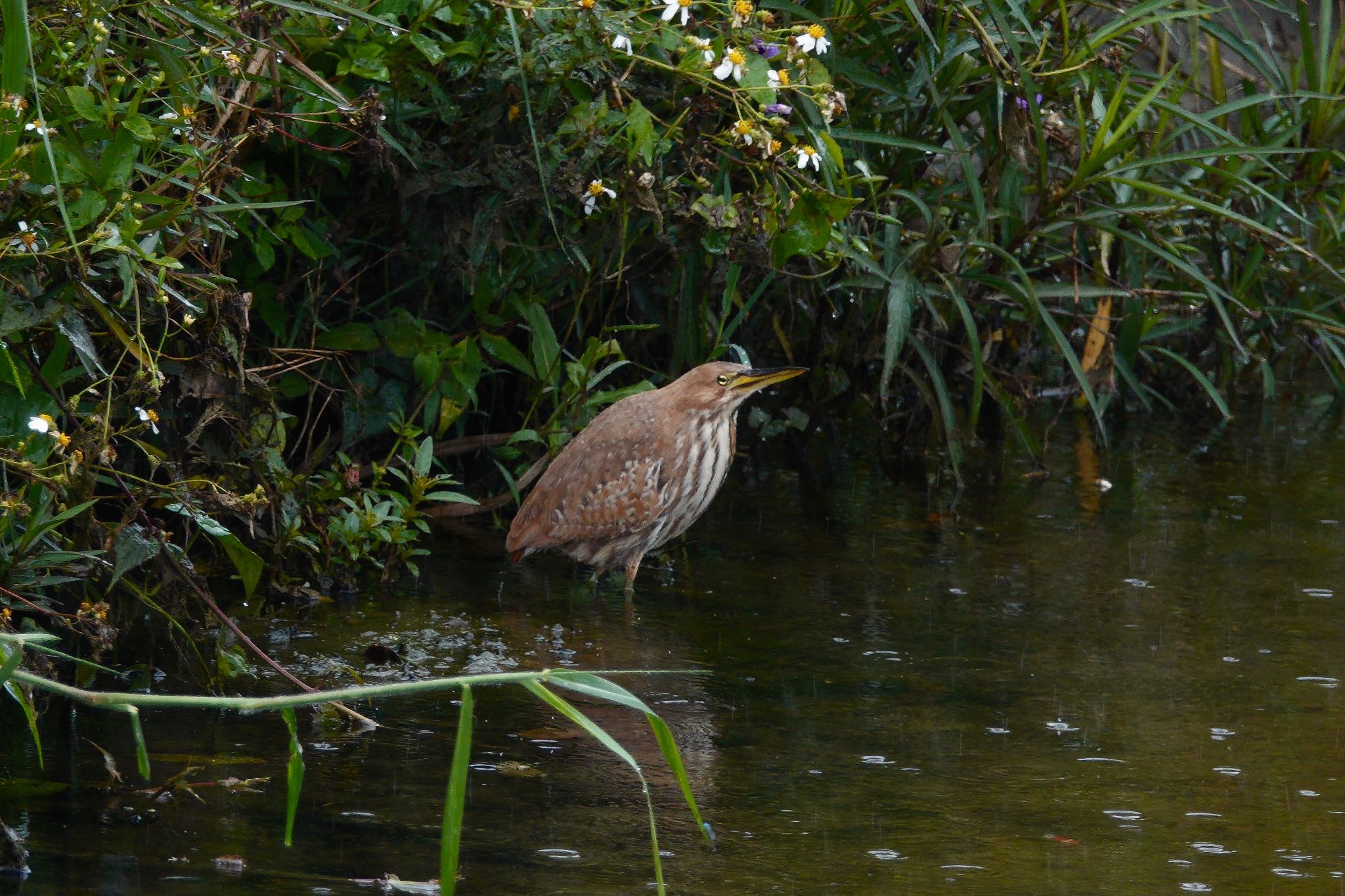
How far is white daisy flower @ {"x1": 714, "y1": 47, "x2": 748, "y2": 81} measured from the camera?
4738mm

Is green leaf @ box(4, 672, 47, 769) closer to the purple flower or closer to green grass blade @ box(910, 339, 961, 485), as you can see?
the purple flower

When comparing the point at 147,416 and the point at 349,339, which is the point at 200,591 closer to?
the point at 147,416

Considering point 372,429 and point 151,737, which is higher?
point 372,429

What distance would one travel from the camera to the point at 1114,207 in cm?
636

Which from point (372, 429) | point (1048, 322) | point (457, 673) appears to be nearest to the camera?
point (457, 673)

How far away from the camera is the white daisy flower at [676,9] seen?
4680mm

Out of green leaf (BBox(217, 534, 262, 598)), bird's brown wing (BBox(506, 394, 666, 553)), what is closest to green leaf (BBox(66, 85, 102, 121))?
green leaf (BBox(217, 534, 262, 598))

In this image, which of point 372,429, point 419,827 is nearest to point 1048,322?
point 372,429

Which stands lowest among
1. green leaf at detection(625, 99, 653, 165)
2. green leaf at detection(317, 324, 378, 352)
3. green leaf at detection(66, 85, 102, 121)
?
green leaf at detection(317, 324, 378, 352)

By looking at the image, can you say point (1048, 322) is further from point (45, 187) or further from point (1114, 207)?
point (45, 187)

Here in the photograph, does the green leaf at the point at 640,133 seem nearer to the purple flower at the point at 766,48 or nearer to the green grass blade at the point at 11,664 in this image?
Result: the purple flower at the point at 766,48

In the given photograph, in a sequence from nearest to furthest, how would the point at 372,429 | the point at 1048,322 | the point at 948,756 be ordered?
the point at 948,756
the point at 372,429
the point at 1048,322

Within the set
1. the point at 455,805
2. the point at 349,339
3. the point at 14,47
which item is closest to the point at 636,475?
the point at 349,339

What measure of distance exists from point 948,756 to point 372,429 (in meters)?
2.50
